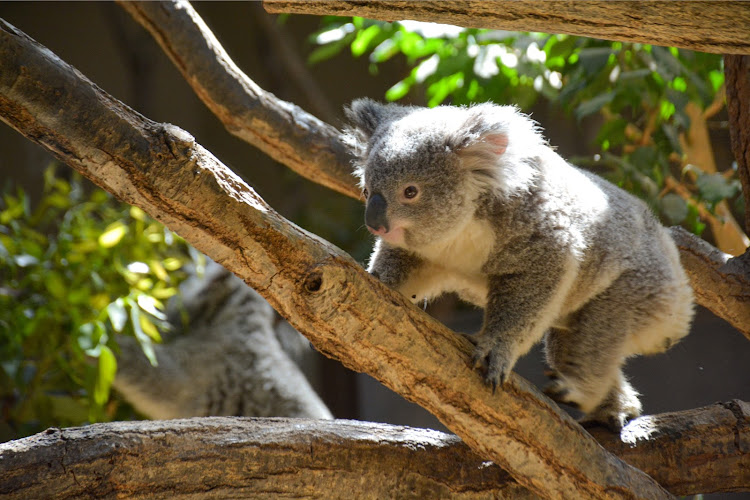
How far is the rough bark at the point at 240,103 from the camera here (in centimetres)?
296

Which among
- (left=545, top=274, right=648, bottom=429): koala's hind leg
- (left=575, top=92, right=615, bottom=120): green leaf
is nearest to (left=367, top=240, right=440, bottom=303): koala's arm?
(left=545, top=274, right=648, bottom=429): koala's hind leg

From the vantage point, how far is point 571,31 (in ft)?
5.34

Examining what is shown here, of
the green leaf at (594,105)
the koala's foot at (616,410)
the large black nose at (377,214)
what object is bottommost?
the koala's foot at (616,410)

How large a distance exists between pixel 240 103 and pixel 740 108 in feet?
6.93

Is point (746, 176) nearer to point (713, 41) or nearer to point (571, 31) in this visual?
point (713, 41)

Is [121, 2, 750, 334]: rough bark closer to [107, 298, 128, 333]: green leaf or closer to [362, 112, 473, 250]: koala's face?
[107, 298, 128, 333]: green leaf

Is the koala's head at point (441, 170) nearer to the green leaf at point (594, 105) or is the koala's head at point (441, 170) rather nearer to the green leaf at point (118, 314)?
the green leaf at point (594, 105)

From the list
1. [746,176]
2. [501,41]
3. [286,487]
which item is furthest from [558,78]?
[286,487]

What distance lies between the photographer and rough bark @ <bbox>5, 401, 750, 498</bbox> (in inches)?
61.1

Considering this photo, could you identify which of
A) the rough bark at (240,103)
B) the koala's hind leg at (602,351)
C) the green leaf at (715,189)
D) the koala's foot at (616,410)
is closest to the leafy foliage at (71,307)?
the rough bark at (240,103)

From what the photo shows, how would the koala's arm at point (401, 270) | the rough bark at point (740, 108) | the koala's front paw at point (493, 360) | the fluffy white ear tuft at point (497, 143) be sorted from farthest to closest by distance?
the rough bark at point (740, 108)
the koala's arm at point (401, 270)
the fluffy white ear tuft at point (497, 143)
the koala's front paw at point (493, 360)

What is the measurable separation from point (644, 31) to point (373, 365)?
42.3 inches

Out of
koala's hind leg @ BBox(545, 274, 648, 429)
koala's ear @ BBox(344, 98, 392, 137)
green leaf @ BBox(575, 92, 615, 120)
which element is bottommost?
koala's hind leg @ BBox(545, 274, 648, 429)

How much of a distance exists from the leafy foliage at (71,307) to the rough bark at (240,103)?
35.1 inches
